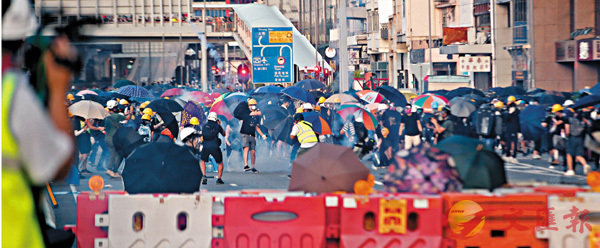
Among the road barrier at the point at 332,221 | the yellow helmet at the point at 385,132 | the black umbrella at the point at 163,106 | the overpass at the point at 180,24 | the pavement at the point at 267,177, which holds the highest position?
the overpass at the point at 180,24

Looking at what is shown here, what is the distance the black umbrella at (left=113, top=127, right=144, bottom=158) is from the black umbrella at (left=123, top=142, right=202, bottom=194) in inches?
360

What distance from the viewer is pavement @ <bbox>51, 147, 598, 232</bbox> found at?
59.4 ft

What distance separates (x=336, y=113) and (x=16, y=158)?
24.7 metres

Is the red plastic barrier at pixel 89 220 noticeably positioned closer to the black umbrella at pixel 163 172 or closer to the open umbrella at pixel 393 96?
the black umbrella at pixel 163 172

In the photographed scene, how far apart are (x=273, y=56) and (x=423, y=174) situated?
95.0 ft

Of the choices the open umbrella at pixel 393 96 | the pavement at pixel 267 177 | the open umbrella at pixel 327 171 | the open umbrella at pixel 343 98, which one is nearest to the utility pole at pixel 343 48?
the open umbrella at pixel 393 96

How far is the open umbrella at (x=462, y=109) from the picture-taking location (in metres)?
26.5

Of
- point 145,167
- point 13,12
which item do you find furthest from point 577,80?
point 13,12

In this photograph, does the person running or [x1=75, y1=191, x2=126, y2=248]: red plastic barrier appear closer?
[x1=75, y1=191, x2=126, y2=248]: red plastic barrier

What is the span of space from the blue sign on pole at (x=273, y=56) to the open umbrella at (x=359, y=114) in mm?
10874

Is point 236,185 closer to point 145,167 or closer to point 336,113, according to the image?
point 336,113

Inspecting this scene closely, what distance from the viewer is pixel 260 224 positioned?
31.0 feet

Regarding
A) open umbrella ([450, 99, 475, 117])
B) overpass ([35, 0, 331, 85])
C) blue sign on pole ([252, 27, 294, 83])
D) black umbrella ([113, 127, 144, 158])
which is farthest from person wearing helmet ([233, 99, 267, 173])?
overpass ([35, 0, 331, 85])

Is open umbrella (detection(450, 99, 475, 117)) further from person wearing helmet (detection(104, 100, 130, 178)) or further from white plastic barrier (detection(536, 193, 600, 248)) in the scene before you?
white plastic barrier (detection(536, 193, 600, 248))
